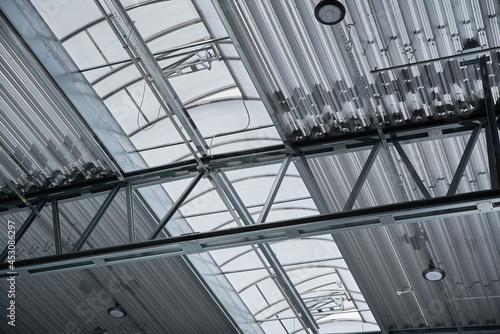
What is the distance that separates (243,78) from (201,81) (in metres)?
0.87

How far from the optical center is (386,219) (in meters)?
9.90

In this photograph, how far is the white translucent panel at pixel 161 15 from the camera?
11.0 m

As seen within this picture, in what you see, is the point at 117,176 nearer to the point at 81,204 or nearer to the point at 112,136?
the point at 112,136

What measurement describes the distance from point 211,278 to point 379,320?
456cm

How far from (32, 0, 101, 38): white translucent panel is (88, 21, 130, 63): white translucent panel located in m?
0.20

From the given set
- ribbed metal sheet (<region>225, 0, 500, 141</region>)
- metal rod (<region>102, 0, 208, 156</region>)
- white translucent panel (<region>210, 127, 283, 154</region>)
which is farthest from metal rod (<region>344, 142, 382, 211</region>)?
metal rod (<region>102, 0, 208, 156</region>)

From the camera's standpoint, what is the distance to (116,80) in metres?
12.0

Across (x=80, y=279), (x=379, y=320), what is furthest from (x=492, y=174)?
(x=80, y=279)

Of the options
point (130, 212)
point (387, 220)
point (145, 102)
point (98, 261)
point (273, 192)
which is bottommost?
point (98, 261)

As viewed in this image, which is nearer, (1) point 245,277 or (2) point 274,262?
(2) point 274,262

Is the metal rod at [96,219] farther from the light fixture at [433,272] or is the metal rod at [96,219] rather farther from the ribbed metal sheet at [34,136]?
the light fixture at [433,272]

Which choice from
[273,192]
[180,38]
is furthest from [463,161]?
[180,38]

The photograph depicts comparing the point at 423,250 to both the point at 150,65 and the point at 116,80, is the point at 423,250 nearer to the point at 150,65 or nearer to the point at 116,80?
the point at 150,65

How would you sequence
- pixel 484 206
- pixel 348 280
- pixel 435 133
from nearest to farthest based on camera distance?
pixel 484 206 < pixel 435 133 < pixel 348 280
